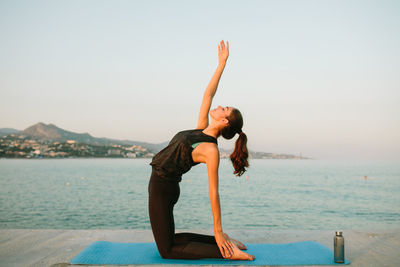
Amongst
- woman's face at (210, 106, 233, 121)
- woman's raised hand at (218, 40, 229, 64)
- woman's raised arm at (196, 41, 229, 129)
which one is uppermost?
woman's raised hand at (218, 40, 229, 64)

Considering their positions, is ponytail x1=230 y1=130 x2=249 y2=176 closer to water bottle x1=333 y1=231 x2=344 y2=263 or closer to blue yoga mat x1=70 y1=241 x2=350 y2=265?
blue yoga mat x1=70 y1=241 x2=350 y2=265

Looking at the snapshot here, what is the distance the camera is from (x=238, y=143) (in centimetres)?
334

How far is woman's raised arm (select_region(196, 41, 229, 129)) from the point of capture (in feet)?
12.3

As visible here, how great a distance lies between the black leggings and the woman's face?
73 cm

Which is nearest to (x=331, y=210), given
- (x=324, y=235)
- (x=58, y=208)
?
(x=58, y=208)

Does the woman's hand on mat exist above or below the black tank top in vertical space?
below

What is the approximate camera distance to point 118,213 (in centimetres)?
1741

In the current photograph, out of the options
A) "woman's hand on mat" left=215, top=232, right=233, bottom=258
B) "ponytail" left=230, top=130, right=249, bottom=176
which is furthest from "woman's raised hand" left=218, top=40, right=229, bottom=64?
"woman's hand on mat" left=215, top=232, right=233, bottom=258

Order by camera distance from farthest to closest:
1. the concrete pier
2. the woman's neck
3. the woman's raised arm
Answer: the woman's raised arm → the concrete pier → the woman's neck

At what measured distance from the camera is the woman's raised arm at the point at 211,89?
3.75 m

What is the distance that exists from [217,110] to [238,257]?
1392 millimetres

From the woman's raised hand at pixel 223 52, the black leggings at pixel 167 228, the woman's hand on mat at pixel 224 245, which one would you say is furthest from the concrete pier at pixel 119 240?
the woman's raised hand at pixel 223 52

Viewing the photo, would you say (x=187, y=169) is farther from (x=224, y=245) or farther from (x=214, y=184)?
(x=224, y=245)

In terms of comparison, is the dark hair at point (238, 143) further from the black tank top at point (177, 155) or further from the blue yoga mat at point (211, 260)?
the blue yoga mat at point (211, 260)
